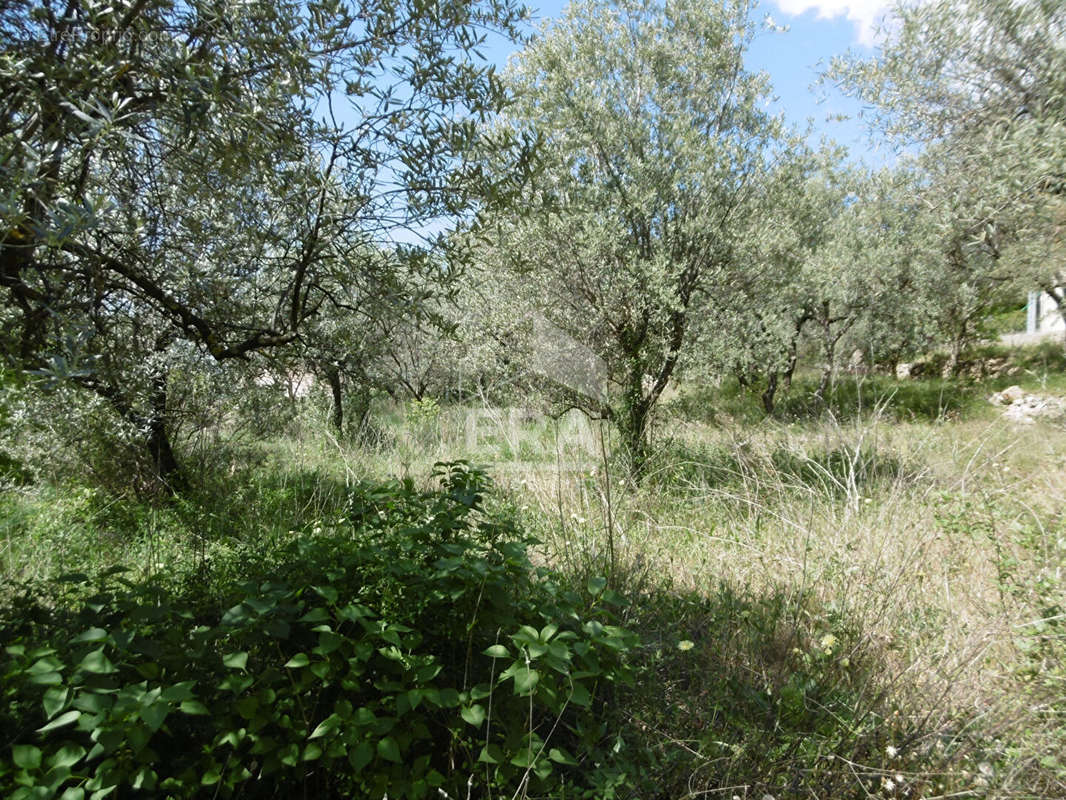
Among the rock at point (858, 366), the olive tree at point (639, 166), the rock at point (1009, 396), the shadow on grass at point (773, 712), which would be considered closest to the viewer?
the shadow on grass at point (773, 712)

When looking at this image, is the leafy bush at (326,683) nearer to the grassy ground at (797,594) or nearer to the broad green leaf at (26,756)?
the broad green leaf at (26,756)

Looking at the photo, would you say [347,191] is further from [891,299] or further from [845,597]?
[891,299]

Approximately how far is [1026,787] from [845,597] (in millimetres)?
1043

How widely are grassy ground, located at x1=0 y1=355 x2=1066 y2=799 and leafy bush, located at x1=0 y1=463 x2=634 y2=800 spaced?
0.49 meters

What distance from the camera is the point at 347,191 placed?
327 centimetres

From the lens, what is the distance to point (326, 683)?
73.2 inches

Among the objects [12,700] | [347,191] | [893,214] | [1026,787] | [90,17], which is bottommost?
[1026,787]

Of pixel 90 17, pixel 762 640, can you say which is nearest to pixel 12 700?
pixel 90 17

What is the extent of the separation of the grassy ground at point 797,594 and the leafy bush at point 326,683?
0.49 metres

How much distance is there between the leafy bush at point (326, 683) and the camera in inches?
63.8

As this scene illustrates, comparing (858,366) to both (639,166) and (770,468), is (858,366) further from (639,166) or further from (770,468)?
(770,468)

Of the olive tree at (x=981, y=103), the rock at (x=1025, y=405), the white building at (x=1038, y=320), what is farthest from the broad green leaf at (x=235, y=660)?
the white building at (x=1038, y=320)

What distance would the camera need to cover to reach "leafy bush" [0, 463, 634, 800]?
5.32 ft

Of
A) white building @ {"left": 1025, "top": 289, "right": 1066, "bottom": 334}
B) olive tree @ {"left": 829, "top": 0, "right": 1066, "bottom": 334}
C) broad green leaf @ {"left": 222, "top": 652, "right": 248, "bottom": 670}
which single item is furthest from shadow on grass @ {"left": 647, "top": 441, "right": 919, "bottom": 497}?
white building @ {"left": 1025, "top": 289, "right": 1066, "bottom": 334}
